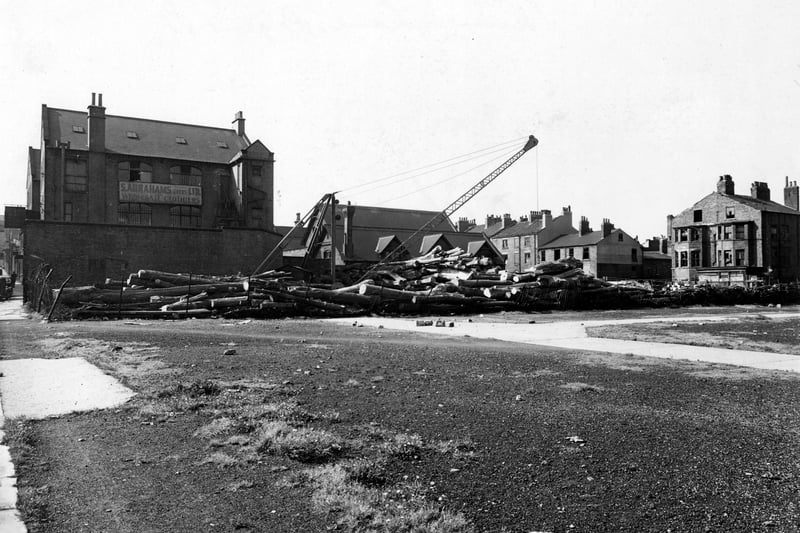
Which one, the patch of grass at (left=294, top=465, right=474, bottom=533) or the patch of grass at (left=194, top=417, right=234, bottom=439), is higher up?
the patch of grass at (left=194, top=417, right=234, bottom=439)

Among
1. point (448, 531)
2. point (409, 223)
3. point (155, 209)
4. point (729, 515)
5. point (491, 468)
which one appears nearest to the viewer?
point (448, 531)

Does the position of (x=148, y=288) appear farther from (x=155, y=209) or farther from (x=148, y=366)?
(x=155, y=209)

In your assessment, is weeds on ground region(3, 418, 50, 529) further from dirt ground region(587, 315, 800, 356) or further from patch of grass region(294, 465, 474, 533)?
dirt ground region(587, 315, 800, 356)

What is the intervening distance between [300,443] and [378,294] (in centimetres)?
2069

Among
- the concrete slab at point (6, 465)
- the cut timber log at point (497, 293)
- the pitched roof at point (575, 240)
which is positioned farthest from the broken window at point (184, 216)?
the concrete slab at point (6, 465)

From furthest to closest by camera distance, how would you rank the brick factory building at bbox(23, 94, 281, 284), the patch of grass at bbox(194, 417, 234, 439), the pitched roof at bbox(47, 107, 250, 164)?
the pitched roof at bbox(47, 107, 250, 164) → the brick factory building at bbox(23, 94, 281, 284) → the patch of grass at bbox(194, 417, 234, 439)

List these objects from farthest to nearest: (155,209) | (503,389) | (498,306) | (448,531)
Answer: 1. (155,209)
2. (498,306)
3. (503,389)
4. (448,531)

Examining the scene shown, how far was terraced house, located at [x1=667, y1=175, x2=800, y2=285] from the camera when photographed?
58484 mm

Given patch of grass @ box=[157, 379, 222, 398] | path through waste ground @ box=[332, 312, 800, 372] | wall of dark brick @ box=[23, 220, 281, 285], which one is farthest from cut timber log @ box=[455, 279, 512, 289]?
patch of grass @ box=[157, 379, 222, 398]

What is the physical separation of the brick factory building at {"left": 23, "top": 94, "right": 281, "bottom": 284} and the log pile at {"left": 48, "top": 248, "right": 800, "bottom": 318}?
9832 mm

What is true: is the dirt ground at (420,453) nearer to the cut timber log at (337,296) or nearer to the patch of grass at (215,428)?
the patch of grass at (215,428)

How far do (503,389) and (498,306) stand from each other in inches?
837

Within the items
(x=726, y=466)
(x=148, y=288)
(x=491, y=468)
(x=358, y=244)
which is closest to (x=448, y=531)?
(x=491, y=468)

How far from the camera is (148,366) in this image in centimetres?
930
